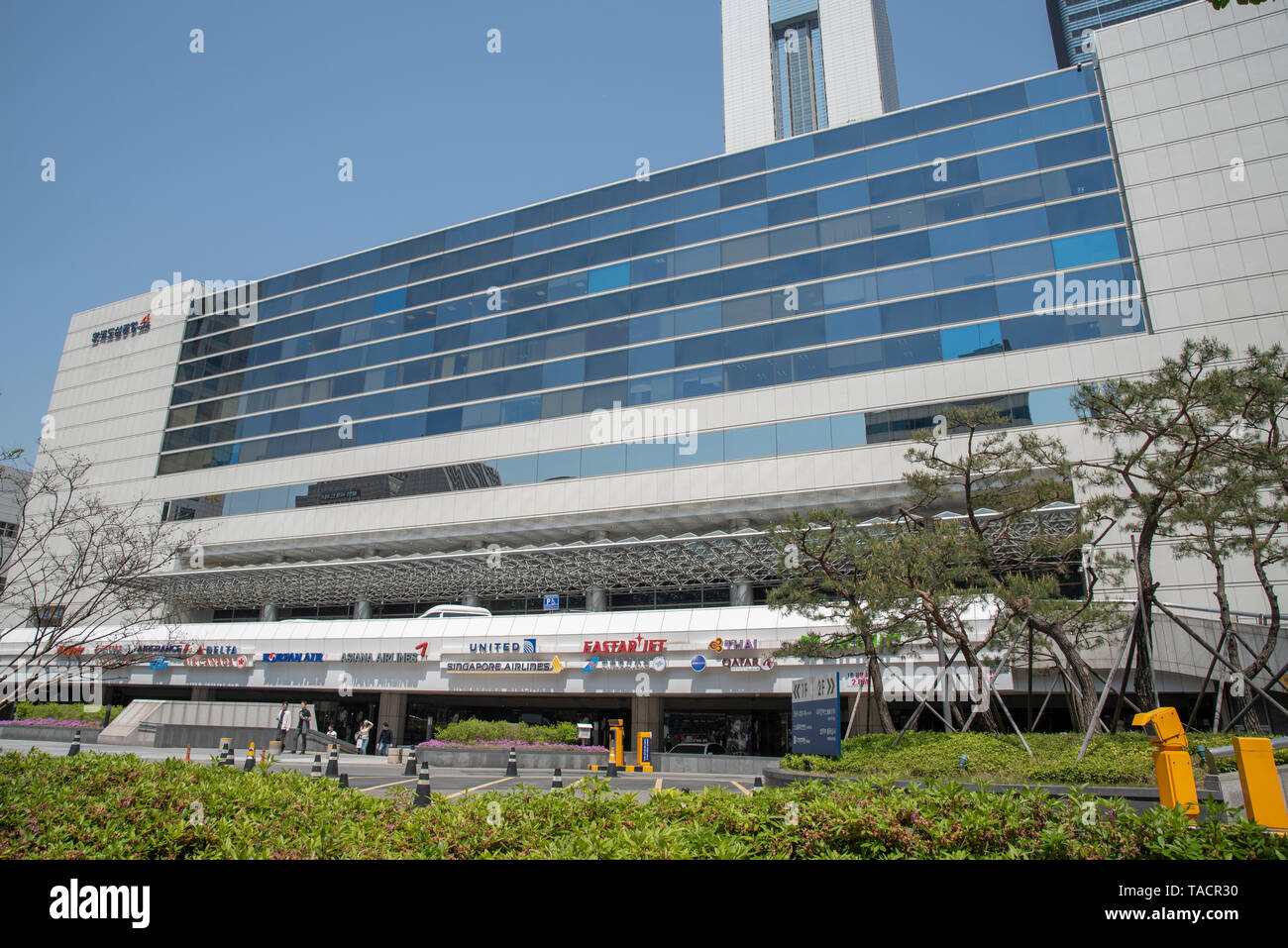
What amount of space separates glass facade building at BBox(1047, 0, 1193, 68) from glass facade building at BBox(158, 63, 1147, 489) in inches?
4456

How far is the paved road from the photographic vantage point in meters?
19.1

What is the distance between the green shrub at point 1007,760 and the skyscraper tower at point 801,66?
90.4 meters

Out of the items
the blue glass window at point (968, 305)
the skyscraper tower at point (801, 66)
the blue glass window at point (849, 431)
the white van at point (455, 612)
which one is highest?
the skyscraper tower at point (801, 66)

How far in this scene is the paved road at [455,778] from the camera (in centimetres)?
1911

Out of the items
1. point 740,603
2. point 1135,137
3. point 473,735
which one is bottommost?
point 473,735

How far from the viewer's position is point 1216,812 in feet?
19.6

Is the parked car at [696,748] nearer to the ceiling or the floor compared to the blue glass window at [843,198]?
nearer to the floor

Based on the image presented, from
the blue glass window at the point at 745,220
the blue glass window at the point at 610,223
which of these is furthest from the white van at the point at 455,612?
the blue glass window at the point at 745,220

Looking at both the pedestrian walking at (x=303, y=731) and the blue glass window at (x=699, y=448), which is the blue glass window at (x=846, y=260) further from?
the pedestrian walking at (x=303, y=731)

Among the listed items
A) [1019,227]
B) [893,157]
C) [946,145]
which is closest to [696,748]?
[1019,227]

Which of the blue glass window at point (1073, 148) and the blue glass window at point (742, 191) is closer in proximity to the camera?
the blue glass window at point (1073, 148)

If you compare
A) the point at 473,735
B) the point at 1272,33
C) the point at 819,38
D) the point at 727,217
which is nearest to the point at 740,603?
the point at 473,735
